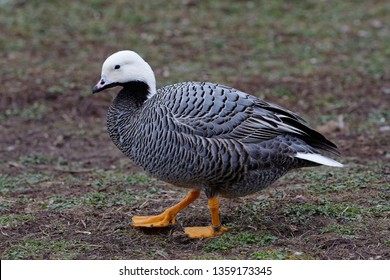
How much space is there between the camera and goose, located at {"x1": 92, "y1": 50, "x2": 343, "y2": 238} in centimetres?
558

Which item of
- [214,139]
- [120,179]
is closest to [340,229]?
[214,139]

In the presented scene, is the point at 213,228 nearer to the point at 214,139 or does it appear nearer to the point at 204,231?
the point at 204,231

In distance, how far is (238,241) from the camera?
5535mm

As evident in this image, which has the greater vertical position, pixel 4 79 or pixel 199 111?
pixel 199 111

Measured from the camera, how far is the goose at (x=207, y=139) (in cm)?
558

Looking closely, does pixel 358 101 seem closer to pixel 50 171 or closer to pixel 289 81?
pixel 289 81

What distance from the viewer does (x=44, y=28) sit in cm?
1242

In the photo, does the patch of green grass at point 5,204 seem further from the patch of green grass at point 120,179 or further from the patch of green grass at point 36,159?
the patch of green grass at point 36,159

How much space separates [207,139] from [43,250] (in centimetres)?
146

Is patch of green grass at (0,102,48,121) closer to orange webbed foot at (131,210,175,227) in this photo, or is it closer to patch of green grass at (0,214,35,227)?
patch of green grass at (0,214,35,227)

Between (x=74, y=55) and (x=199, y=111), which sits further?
(x=74, y=55)

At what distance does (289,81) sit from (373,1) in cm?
429

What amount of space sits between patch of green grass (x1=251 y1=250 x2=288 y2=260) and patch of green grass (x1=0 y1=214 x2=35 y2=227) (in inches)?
78.1
